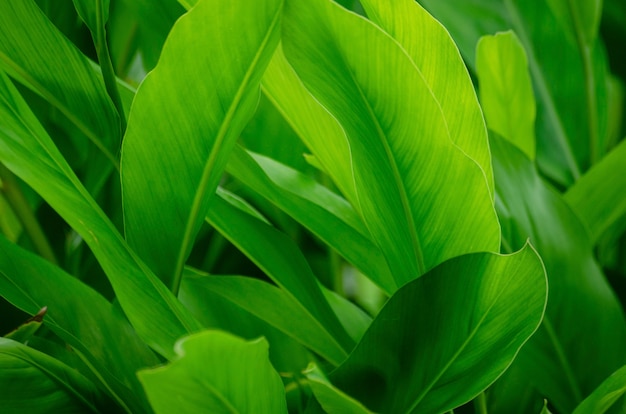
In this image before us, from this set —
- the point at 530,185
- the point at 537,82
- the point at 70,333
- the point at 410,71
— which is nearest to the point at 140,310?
the point at 70,333

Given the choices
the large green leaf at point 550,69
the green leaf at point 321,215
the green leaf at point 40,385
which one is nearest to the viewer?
the green leaf at point 40,385

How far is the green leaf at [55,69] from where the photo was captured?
0.42 metres

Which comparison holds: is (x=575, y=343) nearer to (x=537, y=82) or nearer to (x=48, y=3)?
(x=537, y=82)

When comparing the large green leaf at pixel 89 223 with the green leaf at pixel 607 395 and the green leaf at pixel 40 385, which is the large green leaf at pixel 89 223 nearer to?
the green leaf at pixel 40 385

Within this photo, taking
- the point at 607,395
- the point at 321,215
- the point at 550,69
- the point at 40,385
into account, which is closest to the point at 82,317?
the point at 40,385

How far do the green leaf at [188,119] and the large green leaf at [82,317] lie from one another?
44 mm

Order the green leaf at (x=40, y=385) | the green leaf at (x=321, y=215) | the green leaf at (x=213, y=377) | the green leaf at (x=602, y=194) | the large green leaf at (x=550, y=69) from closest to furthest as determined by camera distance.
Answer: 1. the green leaf at (x=213, y=377)
2. the green leaf at (x=40, y=385)
3. the green leaf at (x=321, y=215)
4. the green leaf at (x=602, y=194)
5. the large green leaf at (x=550, y=69)

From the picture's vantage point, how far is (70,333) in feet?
1.34

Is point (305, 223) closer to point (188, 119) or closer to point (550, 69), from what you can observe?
point (188, 119)

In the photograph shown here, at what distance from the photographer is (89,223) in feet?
1.24

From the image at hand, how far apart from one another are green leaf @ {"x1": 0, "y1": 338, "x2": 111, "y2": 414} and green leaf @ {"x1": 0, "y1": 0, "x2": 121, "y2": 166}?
139mm

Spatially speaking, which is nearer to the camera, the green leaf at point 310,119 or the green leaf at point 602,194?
the green leaf at point 310,119

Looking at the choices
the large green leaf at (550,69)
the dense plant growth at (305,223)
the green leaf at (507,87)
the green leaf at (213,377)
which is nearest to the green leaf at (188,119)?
the dense plant growth at (305,223)

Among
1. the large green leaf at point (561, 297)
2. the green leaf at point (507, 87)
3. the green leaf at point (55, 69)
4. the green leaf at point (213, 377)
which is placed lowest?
the large green leaf at point (561, 297)
